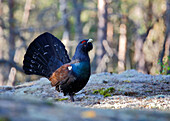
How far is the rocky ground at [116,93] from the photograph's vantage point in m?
6.08

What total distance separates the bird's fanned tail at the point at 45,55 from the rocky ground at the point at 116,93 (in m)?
0.79

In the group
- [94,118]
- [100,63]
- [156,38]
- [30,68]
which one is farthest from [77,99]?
[156,38]

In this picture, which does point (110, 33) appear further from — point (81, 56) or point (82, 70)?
point (82, 70)

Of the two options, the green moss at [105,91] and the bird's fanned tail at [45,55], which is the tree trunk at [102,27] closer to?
the bird's fanned tail at [45,55]

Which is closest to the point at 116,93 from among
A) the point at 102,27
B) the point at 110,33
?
the point at 102,27

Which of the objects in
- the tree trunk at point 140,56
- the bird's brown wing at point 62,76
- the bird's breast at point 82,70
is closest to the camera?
the bird's breast at point 82,70

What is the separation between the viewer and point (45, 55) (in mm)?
8047

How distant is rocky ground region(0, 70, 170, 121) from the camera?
6078mm

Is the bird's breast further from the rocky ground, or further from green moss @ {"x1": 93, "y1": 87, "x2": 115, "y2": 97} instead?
green moss @ {"x1": 93, "y1": 87, "x2": 115, "y2": 97}

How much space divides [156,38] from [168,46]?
6.95 meters

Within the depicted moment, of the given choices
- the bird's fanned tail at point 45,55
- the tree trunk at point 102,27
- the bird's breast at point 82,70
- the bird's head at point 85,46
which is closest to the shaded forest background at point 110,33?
the tree trunk at point 102,27

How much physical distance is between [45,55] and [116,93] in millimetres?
2314

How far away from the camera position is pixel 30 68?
816 centimetres

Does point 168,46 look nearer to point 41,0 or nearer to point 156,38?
point 156,38
